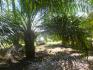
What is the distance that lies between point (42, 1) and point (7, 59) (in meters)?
4.34

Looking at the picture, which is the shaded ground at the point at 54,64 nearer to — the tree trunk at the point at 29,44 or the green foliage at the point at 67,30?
the tree trunk at the point at 29,44

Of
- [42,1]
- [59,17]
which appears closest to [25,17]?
[59,17]

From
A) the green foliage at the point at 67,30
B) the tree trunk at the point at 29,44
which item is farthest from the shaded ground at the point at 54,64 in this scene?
the green foliage at the point at 67,30

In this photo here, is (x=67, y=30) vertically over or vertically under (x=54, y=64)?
over

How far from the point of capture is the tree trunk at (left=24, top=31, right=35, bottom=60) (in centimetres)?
984

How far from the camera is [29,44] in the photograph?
9.92m

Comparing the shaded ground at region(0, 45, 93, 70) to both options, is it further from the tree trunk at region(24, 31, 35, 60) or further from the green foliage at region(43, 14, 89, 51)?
the green foliage at region(43, 14, 89, 51)

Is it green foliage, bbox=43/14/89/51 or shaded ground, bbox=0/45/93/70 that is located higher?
green foliage, bbox=43/14/89/51

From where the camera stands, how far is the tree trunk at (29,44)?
32.3ft

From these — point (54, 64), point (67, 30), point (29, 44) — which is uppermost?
point (67, 30)

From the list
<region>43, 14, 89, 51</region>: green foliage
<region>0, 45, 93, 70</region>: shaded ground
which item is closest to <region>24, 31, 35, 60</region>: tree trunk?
<region>0, 45, 93, 70</region>: shaded ground

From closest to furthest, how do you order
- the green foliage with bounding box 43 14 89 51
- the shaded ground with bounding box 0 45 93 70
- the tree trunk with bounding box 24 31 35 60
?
the shaded ground with bounding box 0 45 93 70 → the green foliage with bounding box 43 14 89 51 → the tree trunk with bounding box 24 31 35 60

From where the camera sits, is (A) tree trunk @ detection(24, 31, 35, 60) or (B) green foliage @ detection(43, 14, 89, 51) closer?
(B) green foliage @ detection(43, 14, 89, 51)

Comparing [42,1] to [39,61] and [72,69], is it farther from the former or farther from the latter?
[39,61]
